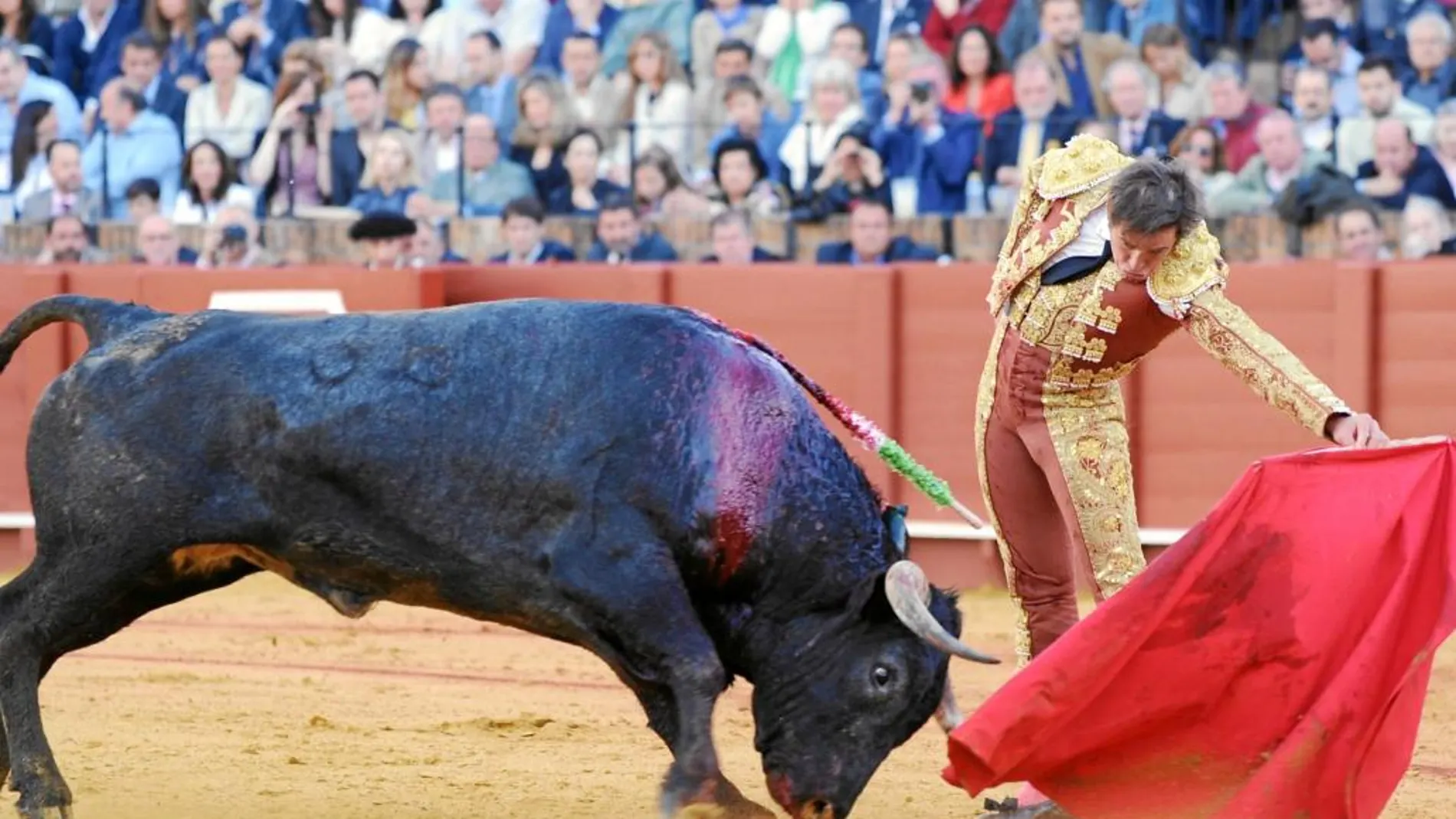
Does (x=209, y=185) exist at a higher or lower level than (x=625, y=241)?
higher

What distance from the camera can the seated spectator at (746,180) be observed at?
30.6 ft

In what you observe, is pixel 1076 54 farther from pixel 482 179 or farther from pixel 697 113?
pixel 482 179

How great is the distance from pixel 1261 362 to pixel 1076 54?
5.08m

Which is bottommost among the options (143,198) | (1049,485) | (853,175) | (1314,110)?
(1049,485)

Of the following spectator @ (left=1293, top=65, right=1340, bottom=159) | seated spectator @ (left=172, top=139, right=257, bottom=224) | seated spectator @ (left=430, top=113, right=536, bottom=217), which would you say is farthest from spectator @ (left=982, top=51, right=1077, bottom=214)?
seated spectator @ (left=172, top=139, right=257, bottom=224)

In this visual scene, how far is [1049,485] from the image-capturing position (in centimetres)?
462

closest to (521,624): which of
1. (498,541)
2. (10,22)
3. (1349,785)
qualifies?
(498,541)

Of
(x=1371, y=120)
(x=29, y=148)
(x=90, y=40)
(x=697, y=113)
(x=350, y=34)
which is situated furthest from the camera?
(x=90, y=40)

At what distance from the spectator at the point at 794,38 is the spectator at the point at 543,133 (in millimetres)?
788

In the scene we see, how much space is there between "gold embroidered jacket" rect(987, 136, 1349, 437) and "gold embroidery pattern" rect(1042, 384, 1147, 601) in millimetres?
44

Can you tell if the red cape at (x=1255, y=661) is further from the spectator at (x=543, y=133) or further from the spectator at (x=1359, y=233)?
the spectator at (x=543, y=133)

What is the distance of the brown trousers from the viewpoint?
453 centimetres

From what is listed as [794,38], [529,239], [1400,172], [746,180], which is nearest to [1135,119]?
[1400,172]

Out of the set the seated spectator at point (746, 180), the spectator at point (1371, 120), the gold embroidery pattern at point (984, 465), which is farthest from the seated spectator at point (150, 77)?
the gold embroidery pattern at point (984, 465)
